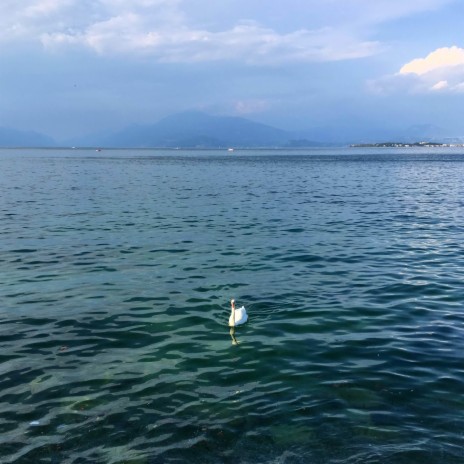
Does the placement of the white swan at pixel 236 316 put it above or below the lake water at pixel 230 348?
above

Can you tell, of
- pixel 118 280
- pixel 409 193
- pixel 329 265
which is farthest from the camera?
pixel 409 193

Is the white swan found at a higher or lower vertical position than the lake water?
higher

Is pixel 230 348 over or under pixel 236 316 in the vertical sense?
under

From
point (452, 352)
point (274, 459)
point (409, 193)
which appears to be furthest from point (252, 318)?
point (409, 193)

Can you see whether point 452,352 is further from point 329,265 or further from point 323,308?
point 329,265

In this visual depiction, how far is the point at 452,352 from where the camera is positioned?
1475cm

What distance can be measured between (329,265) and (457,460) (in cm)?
1605

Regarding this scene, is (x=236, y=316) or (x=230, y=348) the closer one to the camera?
(x=230, y=348)

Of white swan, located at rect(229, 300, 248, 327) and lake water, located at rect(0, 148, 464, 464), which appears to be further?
white swan, located at rect(229, 300, 248, 327)

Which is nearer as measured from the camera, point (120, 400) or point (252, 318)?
point (120, 400)

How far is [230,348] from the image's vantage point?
15.4 meters

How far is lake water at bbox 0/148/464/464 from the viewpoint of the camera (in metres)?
10.6

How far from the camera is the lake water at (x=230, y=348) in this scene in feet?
34.8

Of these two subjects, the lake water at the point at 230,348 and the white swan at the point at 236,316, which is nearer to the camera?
the lake water at the point at 230,348
